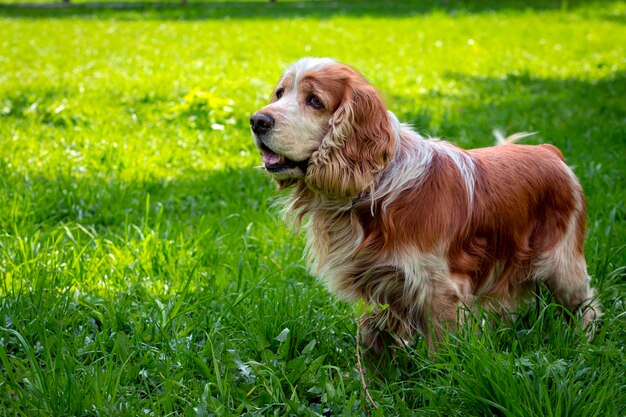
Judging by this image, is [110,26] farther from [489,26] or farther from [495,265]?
[495,265]

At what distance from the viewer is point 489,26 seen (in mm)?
17625

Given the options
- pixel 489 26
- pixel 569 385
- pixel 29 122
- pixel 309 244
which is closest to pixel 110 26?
pixel 489 26

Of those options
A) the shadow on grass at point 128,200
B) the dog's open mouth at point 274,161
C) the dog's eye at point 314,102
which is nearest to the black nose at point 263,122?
the dog's open mouth at point 274,161

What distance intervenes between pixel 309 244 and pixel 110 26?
55.0 feet

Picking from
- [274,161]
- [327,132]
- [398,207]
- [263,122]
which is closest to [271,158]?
[274,161]

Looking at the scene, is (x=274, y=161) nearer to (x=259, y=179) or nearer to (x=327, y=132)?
(x=327, y=132)

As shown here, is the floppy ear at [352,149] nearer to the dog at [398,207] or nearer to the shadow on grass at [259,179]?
the dog at [398,207]

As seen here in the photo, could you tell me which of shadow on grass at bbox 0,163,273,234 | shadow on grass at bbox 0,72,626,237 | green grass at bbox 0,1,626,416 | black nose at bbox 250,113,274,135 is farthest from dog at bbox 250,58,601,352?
shadow on grass at bbox 0,163,273,234

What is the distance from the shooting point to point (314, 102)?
3.46 meters

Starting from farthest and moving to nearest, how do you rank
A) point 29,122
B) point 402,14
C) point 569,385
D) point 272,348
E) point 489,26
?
point 402,14 < point 489,26 < point 29,122 < point 272,348 < point 569,385

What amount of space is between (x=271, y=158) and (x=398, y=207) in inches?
25.4

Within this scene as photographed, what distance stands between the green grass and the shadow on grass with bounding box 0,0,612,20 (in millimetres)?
9077

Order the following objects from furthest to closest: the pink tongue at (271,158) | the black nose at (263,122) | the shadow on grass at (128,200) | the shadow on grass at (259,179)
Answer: the shadow on grass at (259,179), the shadow on grass at (128,200), the pink tongue at (271,158), the black nose at (263,122)

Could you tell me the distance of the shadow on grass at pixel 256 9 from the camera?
2148cm
